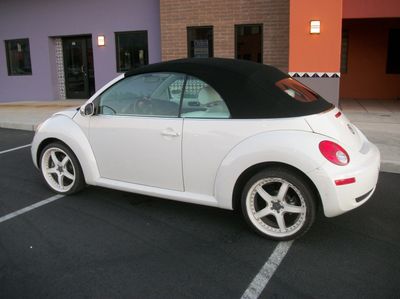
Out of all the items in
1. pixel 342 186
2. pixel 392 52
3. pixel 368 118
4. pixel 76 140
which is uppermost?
pixel 392 52

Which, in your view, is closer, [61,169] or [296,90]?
[296,90]

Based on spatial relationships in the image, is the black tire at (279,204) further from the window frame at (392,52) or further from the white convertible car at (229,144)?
the window frame at (392,52)

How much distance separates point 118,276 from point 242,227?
136 centimetres

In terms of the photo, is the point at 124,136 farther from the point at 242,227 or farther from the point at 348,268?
the point at 348,268

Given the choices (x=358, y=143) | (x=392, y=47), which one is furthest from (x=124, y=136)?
(x=392, y=47)

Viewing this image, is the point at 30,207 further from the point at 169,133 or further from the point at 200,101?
the point at 200,101

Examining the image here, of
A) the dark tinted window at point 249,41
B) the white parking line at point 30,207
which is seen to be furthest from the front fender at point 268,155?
the dark tinted window at point 249,41

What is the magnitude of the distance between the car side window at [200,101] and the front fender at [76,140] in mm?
1273

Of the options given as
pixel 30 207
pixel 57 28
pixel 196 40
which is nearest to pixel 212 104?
pixel 30 207

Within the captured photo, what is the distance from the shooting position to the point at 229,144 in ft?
13.1

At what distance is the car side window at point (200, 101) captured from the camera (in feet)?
13.7

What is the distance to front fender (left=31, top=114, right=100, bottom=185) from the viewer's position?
4.92 m

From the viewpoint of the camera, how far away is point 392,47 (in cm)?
1338

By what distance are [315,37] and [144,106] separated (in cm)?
678
